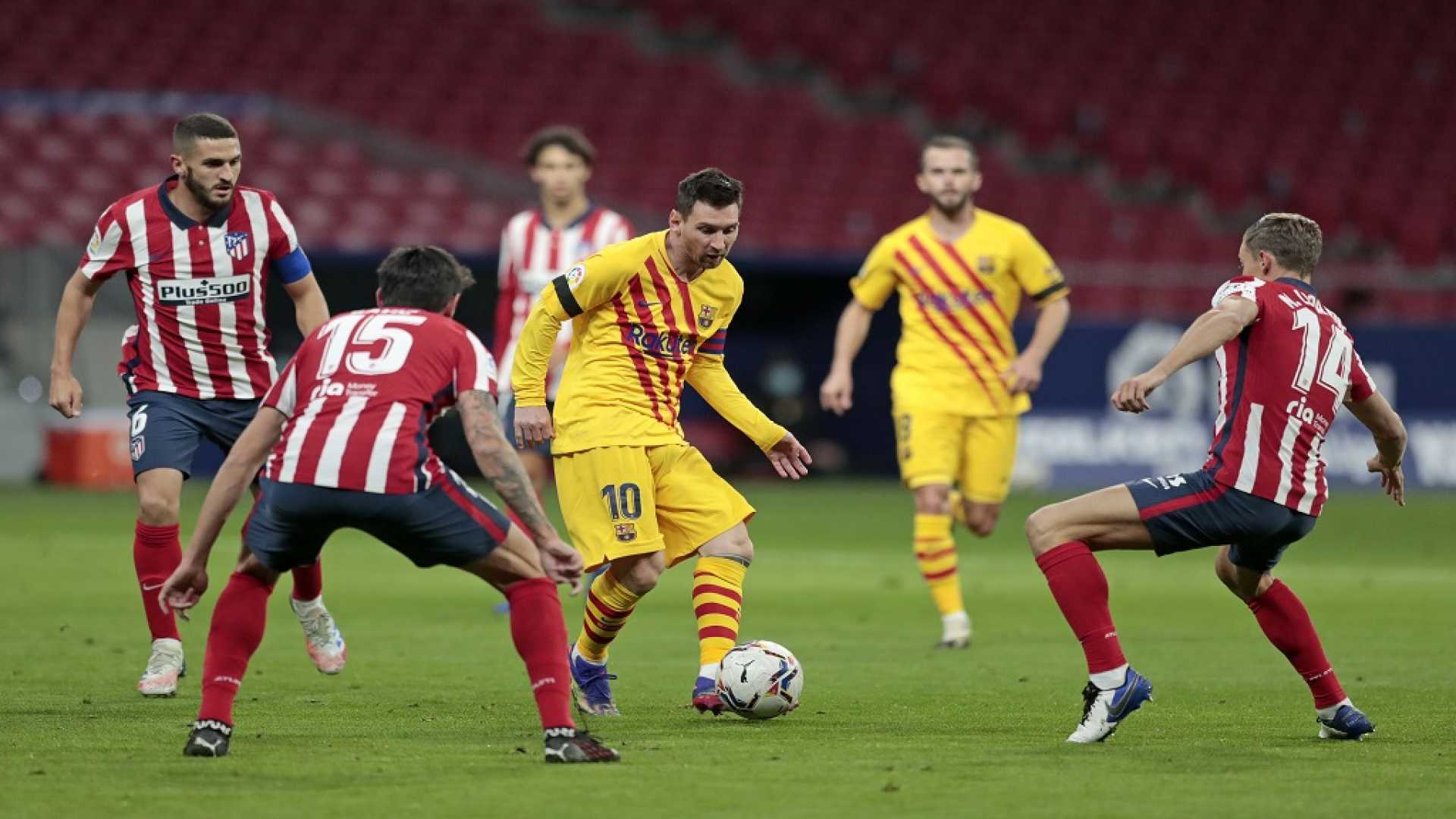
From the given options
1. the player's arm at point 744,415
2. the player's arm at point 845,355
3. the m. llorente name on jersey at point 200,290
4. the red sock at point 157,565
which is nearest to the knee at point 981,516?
the player's arm at point 845,355

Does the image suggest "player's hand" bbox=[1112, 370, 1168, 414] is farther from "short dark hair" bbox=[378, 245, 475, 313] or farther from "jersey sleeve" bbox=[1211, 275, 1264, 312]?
"short dark hair" bbox=[378, 245, 475, 313]

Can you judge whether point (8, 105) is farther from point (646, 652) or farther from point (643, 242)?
point (643, 242)

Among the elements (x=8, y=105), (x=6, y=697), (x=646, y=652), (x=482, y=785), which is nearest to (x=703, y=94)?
(x=8, y=105)

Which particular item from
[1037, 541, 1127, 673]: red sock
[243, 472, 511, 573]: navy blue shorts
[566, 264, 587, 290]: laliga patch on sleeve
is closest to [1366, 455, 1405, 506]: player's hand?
[1037, 541, 1127, 673]: red sock

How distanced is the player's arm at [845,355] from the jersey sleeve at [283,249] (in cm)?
302

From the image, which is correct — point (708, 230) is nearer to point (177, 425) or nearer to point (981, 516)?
point (177, 425)

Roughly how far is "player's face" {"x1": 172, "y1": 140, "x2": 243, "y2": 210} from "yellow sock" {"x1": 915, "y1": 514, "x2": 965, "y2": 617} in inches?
152

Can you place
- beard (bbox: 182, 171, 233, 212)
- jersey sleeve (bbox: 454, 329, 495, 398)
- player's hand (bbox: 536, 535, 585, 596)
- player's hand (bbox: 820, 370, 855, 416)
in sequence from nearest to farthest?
player's hand (bbox: 536, 535, 585, 596) < jersey sleeve (bbox: 454, 329, 495, 398) < beard (bbox: 182, 171, 233, 212) < player's hand (bbox: 820, 370, 855, 416)

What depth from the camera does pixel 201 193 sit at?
7984mm

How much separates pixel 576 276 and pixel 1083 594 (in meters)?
2.08

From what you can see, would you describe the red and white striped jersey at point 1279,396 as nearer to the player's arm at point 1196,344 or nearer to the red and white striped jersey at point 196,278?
the player's arm at point 1196,344

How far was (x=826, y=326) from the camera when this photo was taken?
80.1ft

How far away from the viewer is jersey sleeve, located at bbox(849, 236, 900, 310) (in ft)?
35.6

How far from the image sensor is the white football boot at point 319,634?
8258mm
